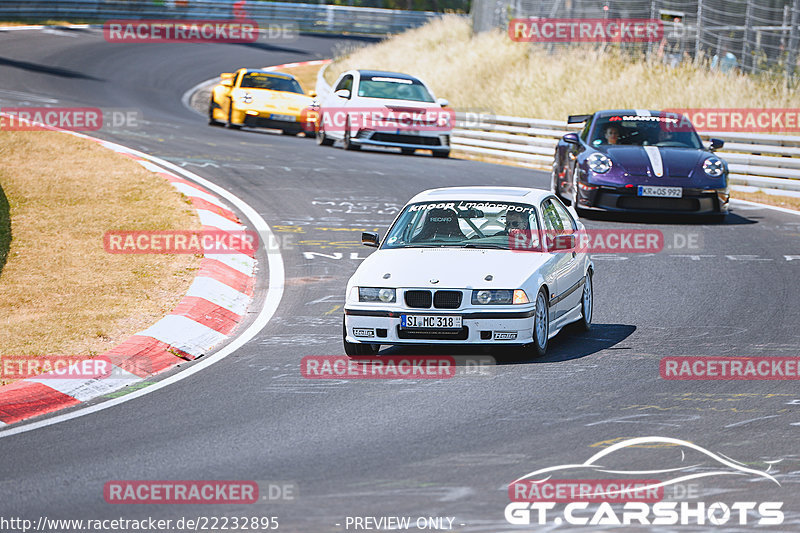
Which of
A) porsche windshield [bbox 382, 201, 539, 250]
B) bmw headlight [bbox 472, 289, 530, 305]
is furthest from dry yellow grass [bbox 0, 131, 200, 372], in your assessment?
bmw headlight [bbox 472, 289, 530, 305]

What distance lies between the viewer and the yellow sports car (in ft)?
89.9

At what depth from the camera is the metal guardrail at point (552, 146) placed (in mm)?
21031

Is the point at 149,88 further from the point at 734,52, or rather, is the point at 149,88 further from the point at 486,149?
the point at 734,52

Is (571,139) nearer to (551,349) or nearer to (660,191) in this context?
(660,191)

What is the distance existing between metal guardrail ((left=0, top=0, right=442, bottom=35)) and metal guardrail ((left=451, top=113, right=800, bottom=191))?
25960mm

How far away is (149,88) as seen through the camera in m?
35.5

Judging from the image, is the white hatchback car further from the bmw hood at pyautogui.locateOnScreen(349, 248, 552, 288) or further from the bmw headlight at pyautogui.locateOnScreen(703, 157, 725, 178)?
the bmw hood at pyautogui.locateOnScreen(349, 248, 552, 288)

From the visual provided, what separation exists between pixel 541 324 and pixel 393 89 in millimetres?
16624

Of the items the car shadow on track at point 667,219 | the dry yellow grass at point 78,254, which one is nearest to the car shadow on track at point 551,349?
the dry yellow grass at point 78,254

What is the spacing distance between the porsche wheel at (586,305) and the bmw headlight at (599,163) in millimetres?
6013

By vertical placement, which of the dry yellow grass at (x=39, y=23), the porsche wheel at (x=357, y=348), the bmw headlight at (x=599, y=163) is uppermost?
the dry yellow grass at (x=39, y=23)

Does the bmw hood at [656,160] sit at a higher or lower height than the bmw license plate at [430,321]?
higher

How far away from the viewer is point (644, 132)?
17.7m

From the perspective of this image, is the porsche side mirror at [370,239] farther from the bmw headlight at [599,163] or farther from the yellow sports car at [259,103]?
the yellow sports car at [259,103]
